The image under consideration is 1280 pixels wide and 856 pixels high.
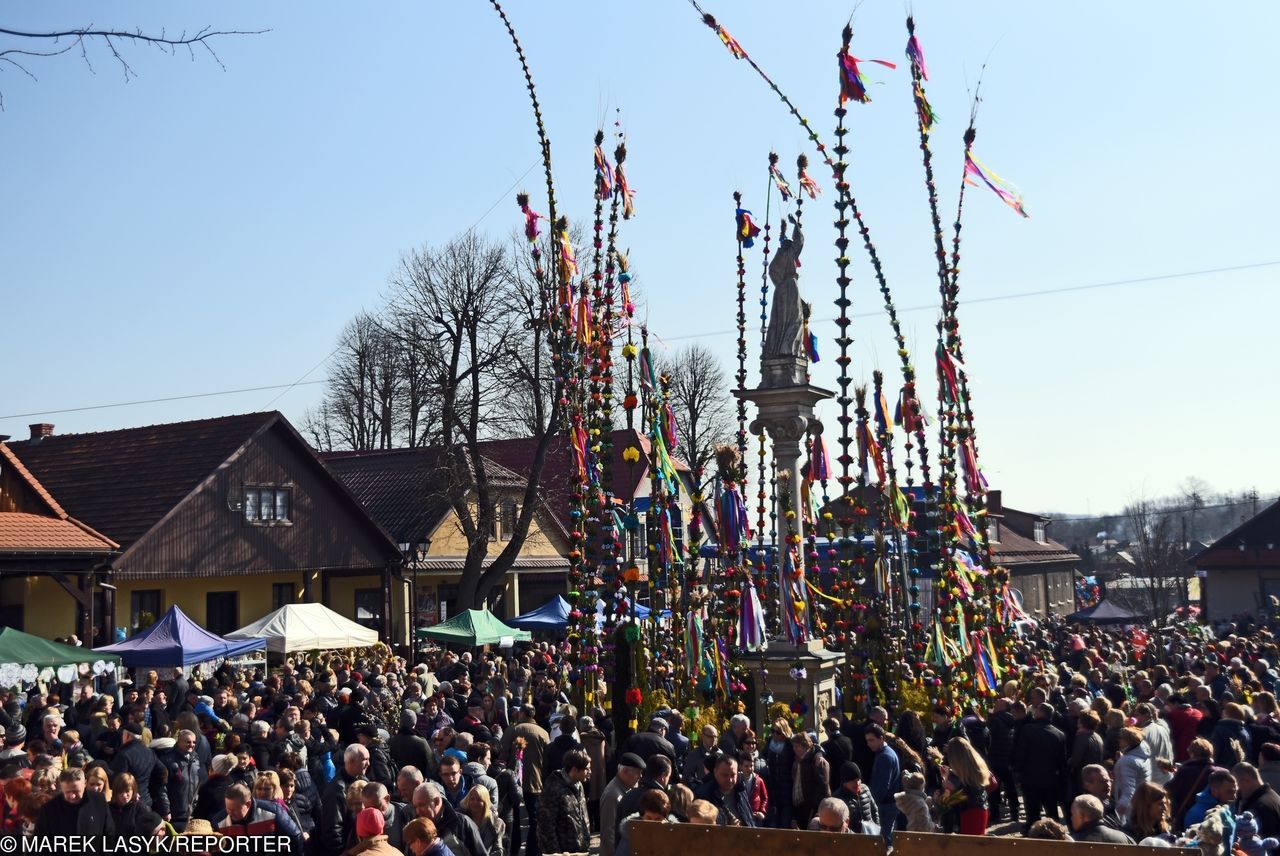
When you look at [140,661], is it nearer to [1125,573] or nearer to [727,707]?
[727,707]

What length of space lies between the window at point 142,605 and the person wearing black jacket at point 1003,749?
816 inches

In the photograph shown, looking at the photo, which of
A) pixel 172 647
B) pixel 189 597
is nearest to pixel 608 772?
pixel 172 647

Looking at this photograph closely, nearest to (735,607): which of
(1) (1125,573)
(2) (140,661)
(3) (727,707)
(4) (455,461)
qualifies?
(3) (727,707)

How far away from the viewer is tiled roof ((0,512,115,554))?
24672mm

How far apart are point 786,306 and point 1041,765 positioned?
21.9ft

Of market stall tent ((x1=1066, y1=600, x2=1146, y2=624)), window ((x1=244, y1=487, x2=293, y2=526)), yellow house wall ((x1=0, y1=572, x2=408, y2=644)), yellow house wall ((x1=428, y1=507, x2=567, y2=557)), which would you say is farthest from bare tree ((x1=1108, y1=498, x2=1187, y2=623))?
window ((x1=244, y1=487, x2=293, y2=526))

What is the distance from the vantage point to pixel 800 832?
20.0 feet

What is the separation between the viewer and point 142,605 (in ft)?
93.5

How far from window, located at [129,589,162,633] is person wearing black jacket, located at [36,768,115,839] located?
20.7 meters

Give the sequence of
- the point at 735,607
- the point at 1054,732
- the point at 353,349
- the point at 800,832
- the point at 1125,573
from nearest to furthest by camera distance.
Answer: the point at 800,832 < the point at 1054,732 < the point at 735,607 < the point at 353,349 < the point at 1125,573

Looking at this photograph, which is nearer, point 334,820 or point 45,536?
point 334,820

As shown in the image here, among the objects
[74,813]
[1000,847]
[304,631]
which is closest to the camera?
[1000,847]

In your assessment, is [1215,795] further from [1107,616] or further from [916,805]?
[1107,616]

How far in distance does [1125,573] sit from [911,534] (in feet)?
205
